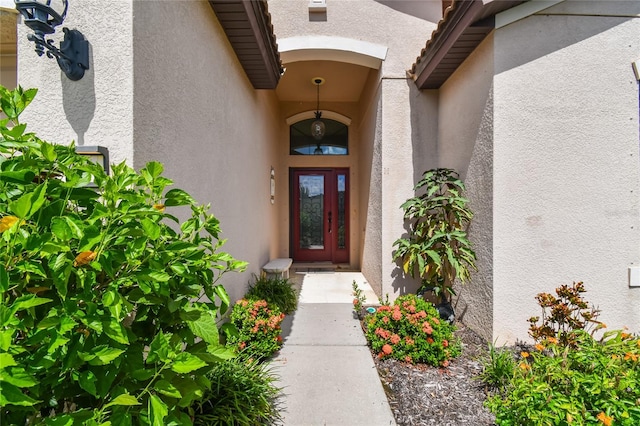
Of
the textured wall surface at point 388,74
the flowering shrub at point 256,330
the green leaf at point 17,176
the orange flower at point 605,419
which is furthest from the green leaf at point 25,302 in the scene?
the textured wall surface at point 388,74

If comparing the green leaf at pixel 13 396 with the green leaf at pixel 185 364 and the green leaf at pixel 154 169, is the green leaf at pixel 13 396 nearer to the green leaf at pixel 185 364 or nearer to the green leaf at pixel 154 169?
the green leaf at pixel 185 364

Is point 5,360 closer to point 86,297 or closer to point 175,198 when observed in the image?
point 86,297

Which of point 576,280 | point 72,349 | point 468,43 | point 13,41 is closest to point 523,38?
point 468,43

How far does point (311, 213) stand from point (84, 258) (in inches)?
265

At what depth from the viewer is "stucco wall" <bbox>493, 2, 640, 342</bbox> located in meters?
3.02

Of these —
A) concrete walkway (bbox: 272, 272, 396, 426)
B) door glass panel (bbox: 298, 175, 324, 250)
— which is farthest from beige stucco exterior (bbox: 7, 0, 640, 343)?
door glass panel (bbox: 298, 175, 324, 250)

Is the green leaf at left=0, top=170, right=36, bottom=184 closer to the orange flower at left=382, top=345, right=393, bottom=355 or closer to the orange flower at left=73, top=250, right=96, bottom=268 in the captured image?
the orange flower at left=73, top=250, right=96, bottom=268

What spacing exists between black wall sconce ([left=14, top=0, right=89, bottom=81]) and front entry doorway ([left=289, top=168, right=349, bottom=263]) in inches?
231

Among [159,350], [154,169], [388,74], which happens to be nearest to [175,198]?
[154,169]

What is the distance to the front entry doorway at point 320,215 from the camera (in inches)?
297

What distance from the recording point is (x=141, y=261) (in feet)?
3.63

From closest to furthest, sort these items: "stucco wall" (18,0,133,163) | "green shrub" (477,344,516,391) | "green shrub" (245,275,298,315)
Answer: "stucco wall" (18,0,133,163)
"green shrub" (477,344,516,391)
"green shrub" (245,275,298,315)

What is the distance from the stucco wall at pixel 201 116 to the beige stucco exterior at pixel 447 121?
0.02 metres

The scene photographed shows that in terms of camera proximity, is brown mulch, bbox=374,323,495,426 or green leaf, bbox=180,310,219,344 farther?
brown mulch, bbox=374,323,495,426
